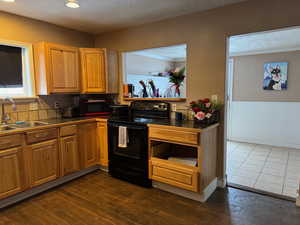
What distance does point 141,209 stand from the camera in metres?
2.31

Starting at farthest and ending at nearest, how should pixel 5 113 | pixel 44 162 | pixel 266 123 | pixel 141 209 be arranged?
1. pixel 266 123
2. pixel 5 113
3. pixel 44 162
4. pixel 141 209

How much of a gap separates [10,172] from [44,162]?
40cm

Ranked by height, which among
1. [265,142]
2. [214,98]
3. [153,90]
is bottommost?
[265,142]

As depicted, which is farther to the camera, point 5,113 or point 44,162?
point 5,113

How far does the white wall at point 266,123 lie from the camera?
468 cm

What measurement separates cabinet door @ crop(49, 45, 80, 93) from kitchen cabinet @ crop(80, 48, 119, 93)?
13cm

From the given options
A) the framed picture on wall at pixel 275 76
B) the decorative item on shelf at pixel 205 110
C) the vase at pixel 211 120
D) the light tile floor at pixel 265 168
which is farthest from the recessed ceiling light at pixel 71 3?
the framed picture on wall at pixel 275 76

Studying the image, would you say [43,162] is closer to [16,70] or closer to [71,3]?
[16,70]

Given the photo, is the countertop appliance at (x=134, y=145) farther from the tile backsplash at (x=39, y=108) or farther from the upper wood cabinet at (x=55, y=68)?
the tile backsplash at (x=39, y=108)

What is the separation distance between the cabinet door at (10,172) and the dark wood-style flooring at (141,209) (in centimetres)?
22

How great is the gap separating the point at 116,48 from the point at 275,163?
361 centimetres

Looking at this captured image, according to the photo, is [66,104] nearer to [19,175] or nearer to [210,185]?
[19,175]

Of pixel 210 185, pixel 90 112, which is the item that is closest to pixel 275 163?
pixel 210 185

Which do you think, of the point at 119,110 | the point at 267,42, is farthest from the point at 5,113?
the point at 267,42
